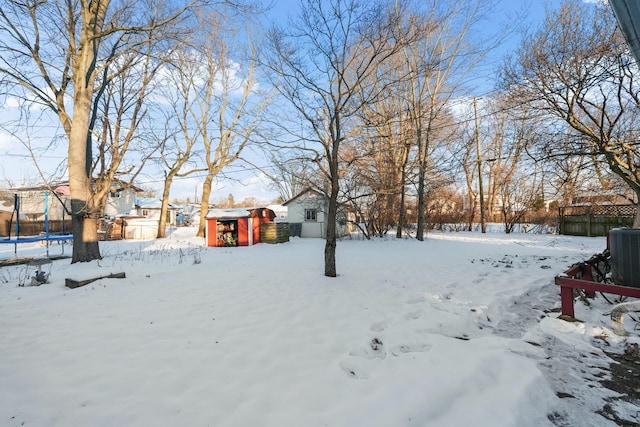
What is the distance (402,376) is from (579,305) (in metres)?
3.73

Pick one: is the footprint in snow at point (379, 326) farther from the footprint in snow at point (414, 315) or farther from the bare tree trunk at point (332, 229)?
the bare tree trunk at point (332, 229)

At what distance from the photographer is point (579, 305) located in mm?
4344

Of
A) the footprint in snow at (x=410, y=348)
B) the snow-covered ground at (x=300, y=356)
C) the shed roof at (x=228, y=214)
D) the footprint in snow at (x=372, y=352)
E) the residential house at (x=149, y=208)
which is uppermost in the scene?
the residential house at (x=149, y=208)

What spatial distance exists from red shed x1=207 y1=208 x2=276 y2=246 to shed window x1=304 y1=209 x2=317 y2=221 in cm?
592

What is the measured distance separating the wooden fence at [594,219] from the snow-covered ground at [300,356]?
55.5 feet

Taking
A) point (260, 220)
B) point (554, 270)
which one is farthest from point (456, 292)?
A: point (260, 220)

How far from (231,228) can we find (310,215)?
23.1ft

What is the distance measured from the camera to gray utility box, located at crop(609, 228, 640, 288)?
3.81 metres

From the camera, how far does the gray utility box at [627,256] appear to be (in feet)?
12.5

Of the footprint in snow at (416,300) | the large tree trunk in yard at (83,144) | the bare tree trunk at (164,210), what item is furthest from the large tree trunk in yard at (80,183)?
the bare tree trunk at (164,210)

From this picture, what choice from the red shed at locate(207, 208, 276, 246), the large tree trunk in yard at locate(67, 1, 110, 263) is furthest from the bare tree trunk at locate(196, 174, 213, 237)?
the large tree trunk in yard at locate(67, 1, 110, 263)

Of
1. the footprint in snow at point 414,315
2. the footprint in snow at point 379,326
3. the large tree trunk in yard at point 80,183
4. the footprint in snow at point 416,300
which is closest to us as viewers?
the footprint in snow at point 379,326

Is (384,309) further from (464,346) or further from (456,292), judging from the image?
(456,292)

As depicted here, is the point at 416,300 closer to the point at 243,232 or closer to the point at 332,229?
the point at 332,229
